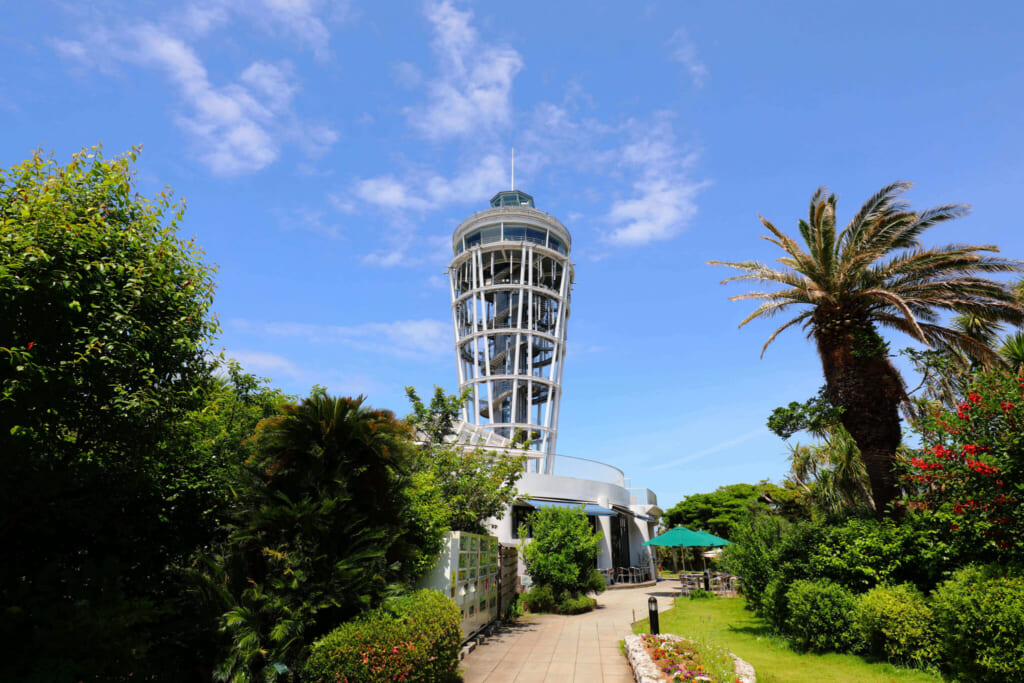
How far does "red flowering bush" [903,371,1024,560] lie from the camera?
7.45 m

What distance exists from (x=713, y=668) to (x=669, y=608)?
11.9 m

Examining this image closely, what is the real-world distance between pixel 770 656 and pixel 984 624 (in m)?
3.90

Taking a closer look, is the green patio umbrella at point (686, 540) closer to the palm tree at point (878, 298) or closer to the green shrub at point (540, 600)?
the green shrub at point (540, 600)

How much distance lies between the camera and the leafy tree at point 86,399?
534 cm

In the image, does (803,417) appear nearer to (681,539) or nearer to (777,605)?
(777,605)

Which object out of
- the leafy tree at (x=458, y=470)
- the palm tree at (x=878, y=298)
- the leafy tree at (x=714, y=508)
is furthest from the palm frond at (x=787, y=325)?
the leafy tree at (x=714, y=508)

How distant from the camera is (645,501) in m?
34.0

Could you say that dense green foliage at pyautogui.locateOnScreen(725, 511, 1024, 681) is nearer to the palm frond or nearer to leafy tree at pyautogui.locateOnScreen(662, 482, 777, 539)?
the palm frond

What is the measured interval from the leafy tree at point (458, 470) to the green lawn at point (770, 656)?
173 inches

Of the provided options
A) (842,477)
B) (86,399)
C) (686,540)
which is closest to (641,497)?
(686,540)

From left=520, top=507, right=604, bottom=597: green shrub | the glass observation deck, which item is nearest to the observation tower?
the glass observation deck

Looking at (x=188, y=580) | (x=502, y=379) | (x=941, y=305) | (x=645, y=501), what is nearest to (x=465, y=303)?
(x=502, y=379)

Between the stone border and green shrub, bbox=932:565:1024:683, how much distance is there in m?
2.52

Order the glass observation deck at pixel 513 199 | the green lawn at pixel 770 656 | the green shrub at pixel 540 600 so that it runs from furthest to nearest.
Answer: the glass observation deck at pixel 513 199 < the green shrub at pixel 540 600 < the green lawn at pixel 770 656
